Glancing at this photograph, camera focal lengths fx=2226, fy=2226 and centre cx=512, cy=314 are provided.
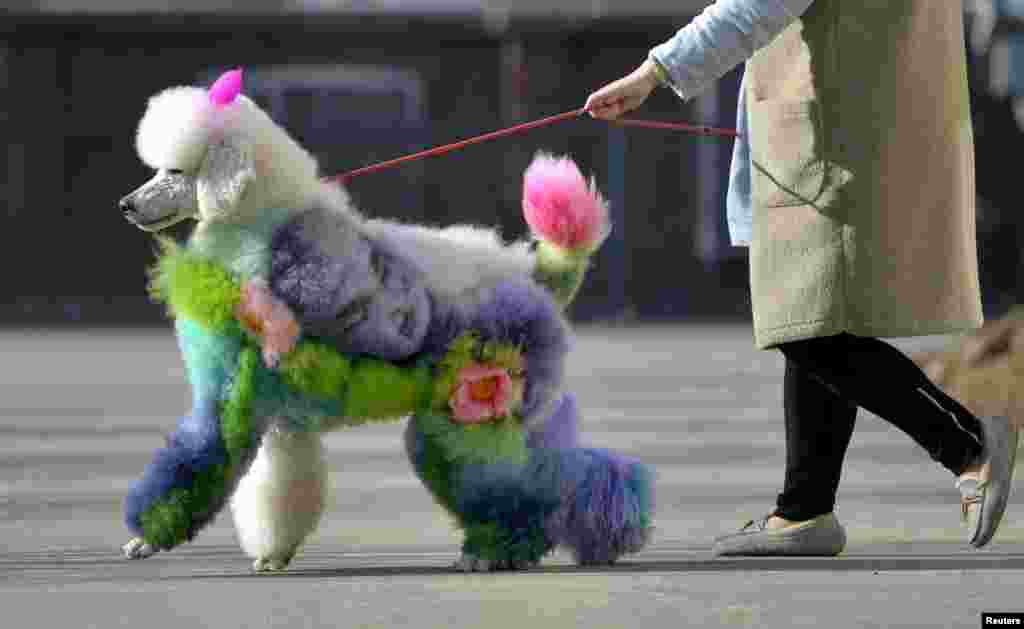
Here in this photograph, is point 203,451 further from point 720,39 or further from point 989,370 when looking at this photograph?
point 989,370

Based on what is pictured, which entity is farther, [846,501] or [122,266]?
[122,266]

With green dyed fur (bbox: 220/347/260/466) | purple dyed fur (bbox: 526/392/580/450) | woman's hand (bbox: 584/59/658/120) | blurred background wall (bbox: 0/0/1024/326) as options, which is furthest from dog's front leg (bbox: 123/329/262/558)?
blurred background wall (bbox: 0/0/1024/326)

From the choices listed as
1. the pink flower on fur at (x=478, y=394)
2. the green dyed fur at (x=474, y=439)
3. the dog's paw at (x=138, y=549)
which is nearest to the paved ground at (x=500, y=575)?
the dog's paw at (x=138, y=549)

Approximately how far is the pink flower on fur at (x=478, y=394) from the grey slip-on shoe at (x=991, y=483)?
123cm

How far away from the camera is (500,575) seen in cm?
559

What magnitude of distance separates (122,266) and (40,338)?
4.46m

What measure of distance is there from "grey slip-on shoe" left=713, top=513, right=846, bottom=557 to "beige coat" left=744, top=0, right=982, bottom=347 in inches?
22.0

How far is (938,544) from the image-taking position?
6258mm

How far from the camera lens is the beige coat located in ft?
18.5

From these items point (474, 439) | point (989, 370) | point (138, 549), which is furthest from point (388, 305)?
point (989, 370)

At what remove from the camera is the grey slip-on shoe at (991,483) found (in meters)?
5.71

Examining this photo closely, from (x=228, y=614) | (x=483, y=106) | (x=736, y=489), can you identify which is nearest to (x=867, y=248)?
(x=228, y=614)

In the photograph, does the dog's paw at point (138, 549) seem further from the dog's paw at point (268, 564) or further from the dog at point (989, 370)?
the dog at point (989, 370)

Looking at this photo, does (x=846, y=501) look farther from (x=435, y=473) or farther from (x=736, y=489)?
(x=435, y=473)
